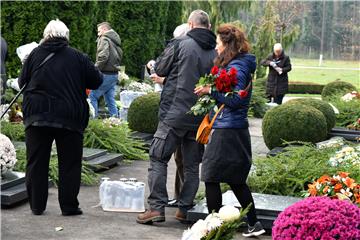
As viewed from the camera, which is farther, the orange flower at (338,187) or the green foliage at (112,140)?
the green foliage at (112,140)

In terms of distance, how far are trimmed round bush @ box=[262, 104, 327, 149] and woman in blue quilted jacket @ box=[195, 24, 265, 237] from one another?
516 cm

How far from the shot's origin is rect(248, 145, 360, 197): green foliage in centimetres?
772

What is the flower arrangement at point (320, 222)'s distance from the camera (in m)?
4.66

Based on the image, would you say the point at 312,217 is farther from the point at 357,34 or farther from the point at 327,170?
the point at 357,34

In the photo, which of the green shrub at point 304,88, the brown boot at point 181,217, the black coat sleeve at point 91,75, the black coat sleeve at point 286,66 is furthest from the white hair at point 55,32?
the green shrub at point 304,88

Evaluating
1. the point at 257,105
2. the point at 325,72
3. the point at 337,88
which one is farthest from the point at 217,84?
the point at 325,72

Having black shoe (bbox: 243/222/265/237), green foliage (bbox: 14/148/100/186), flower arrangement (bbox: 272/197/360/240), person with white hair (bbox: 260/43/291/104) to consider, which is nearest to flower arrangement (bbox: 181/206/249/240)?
flower arrangement (bbox: 272/197/360/240)

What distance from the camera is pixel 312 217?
473 cm

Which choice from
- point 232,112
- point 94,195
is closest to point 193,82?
point 232,112

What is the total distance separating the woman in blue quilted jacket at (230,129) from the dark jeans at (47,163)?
1.42m

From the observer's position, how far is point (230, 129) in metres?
6.25

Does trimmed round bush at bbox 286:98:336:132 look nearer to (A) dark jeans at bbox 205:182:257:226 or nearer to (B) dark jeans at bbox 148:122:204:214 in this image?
(B) dark jeans at bbox 148:122:204:214

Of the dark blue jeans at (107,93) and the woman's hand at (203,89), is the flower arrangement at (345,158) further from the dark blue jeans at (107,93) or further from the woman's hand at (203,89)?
the dark blue jeans at (107,93)

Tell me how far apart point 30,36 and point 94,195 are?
7.09m
